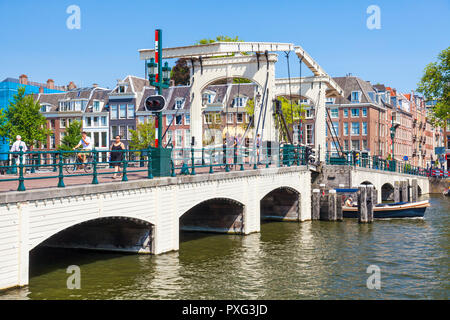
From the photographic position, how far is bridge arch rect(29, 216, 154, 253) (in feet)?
50.7

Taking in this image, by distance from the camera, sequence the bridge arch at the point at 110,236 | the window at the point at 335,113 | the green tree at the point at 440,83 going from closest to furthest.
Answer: the bridge arch at the point at 110,236 < the green tree at the point at 440,83 < the window at the point at 335,113

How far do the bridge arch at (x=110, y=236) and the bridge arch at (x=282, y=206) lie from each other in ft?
35.3

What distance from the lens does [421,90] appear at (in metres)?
44.0

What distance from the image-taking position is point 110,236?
16266 millimetres

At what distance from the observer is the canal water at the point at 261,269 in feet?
38.9

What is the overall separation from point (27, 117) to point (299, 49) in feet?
92.7

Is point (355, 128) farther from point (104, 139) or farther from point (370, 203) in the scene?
point (370, 203)

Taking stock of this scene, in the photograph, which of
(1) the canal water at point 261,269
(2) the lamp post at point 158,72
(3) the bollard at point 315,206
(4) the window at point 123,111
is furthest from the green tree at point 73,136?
(2) the lamp post at point 158,72

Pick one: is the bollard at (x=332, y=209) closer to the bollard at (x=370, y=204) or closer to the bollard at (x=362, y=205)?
the bollard at (x=362, y=205)

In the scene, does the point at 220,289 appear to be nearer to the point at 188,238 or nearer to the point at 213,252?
the point at 213,252

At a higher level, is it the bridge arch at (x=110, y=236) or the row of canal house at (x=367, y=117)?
the row of canal house at (x=367, y=117)

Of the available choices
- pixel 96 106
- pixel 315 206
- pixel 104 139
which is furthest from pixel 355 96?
pixel 315 206

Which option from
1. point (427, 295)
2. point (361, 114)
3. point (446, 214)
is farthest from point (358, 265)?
point (361, 114)

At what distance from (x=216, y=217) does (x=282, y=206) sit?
18.1 ft
